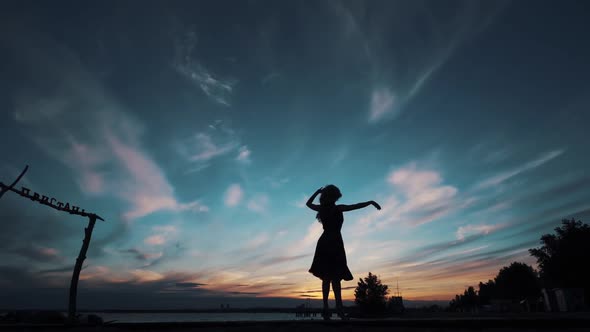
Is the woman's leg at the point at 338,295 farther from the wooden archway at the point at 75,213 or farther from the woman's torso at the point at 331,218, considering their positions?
the wooden archway at the point at 75,213

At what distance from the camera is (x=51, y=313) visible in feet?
57.6

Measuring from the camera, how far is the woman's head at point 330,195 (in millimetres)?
7685

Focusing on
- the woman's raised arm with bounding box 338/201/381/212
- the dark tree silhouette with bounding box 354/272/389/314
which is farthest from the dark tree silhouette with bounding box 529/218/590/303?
the woman's raised arm with bounding box 338/201/381/212

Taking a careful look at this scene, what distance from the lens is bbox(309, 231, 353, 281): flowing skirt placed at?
709 centimetres

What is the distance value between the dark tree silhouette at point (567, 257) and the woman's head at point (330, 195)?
5385 centimetres

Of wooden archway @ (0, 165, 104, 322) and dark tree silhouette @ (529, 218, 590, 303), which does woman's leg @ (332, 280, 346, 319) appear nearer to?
wooden archway @ (0, 165, 104, 322)

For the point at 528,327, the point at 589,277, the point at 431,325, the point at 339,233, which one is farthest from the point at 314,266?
the point at 589,277

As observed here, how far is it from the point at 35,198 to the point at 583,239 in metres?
64.3

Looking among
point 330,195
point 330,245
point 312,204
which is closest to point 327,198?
point 330,195

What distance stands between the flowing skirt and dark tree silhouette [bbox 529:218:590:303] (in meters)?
53.8

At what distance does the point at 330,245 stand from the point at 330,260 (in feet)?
1.08

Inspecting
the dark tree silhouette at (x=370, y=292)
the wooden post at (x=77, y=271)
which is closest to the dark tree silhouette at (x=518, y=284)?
the dark tree silhouette at (x=370, y=292)

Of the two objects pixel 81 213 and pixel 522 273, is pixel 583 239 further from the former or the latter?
pixel 81 213

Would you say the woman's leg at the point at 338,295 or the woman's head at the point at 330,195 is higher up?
the woman's head at the point at 330,195
